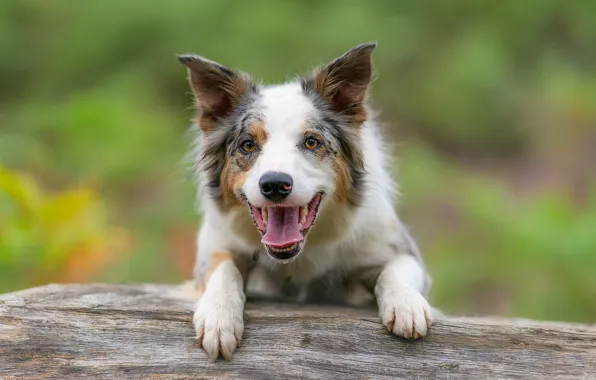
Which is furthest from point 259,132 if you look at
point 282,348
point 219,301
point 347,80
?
point 282,348

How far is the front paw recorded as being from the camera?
3.95 meters

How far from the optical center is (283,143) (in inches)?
168

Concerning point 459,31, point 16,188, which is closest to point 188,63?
point 16,188

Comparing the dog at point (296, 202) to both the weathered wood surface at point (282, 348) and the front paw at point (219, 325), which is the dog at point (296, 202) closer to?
the front paw at point (219, 325)

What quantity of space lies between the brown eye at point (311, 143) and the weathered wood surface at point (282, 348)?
0.93m

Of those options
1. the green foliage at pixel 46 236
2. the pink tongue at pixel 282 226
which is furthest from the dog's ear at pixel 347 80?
the green foliage at pixel 46 236

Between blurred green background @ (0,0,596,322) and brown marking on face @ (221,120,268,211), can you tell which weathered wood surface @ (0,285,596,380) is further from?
blurred green background @ (0,0,596,322)

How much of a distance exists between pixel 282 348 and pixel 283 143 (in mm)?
1102

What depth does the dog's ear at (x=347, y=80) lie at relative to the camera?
178 inches

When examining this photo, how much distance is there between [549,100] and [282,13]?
4081 mm

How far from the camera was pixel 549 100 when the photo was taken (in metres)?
11.1

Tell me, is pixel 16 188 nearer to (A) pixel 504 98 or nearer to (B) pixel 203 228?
(B) pixel 203 228

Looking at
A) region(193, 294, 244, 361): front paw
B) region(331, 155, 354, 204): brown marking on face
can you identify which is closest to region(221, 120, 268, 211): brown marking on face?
region(331, 155, 354, 204): brown marking on face

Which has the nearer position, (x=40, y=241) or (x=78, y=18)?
(x=40, y=241)
